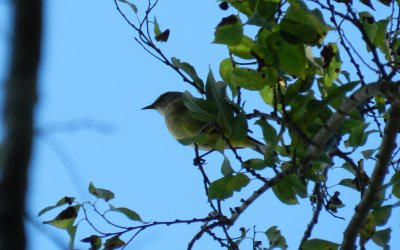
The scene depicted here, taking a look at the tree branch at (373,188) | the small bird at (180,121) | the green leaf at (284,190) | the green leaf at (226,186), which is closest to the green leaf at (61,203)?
the green leaf at (226,186)

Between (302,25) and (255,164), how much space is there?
2.69 feet

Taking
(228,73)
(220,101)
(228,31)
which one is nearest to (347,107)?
(228,31)

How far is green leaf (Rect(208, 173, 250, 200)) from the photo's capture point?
3.45m

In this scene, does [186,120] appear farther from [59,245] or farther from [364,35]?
[59,245]

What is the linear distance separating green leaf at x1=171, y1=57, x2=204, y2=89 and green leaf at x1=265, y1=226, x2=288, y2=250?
3.86 ft

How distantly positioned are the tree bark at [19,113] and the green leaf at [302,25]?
2061 millimetres

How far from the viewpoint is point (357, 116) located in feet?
12.6

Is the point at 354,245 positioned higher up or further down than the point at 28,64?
higher up

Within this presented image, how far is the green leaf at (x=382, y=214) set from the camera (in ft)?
12.2

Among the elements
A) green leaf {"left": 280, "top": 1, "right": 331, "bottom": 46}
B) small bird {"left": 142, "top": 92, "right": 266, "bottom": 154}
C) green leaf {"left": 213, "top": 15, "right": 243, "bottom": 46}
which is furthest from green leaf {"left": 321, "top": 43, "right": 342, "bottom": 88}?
small bird {"left": 142, "top": 92, "right": 266, "bottom": 154}

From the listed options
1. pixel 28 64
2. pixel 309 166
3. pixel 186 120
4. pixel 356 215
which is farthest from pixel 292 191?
pixel 186 120

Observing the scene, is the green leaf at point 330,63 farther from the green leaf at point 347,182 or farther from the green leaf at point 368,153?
the green leaf at point 347,182

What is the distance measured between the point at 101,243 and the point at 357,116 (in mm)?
1727

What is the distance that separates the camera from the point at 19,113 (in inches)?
37.1
